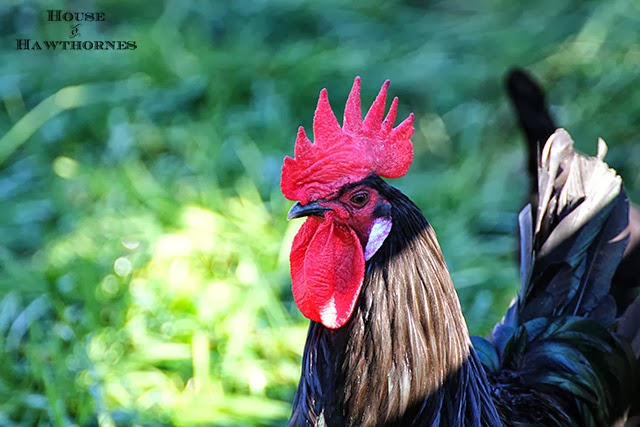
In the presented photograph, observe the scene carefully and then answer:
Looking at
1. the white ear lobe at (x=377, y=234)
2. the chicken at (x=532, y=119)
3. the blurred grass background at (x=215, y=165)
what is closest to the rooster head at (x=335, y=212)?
the white ear lobe at (x=377, y=234)

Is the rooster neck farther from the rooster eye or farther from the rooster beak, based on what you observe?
the rooster beak

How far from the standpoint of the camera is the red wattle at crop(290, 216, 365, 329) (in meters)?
1.90

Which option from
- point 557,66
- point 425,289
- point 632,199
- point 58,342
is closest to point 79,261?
point 58,342

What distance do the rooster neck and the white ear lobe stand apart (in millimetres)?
15

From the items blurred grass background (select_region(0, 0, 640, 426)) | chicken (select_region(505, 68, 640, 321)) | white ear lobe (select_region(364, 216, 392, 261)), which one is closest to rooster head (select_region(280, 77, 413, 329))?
white ear lobe (select_region(364, 216, 392, 261))

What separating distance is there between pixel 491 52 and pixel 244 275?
2.74 meters

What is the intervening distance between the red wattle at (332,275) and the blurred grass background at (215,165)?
1308 mm

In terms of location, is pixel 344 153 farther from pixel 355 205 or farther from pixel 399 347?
pixel 399 347

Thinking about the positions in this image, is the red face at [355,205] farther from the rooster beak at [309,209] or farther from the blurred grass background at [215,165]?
the blurred grass background at [215,165]

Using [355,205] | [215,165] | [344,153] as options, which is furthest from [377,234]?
[215,165]

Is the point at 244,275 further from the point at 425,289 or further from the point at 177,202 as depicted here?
the point at 425,289

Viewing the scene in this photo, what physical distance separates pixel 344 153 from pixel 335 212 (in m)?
0.15

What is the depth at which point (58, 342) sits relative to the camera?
3330mm

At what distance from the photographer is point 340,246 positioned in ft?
6.28
